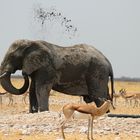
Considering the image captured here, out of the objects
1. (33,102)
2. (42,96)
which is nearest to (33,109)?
(33,102)

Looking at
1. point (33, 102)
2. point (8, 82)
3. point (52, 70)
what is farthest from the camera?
point (33, 102)

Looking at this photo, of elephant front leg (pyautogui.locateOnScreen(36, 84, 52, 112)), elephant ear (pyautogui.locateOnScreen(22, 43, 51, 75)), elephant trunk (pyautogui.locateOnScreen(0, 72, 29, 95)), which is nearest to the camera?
elephant front leg (pyautogui.locateOnScreen(36, 84, 52, 112))

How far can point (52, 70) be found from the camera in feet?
77.8

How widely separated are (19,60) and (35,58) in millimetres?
702

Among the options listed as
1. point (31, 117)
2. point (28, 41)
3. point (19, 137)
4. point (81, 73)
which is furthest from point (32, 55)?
point (19, 137)

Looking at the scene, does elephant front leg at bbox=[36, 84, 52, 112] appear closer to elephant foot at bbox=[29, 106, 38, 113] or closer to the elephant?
the elephant

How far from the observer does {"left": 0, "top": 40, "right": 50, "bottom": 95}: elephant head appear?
23.6m

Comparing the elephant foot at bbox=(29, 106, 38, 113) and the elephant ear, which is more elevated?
the elephant ear

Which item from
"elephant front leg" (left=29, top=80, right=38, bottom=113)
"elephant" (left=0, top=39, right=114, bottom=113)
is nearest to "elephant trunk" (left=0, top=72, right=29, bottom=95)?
"elephant" (left=0, top=39, right=114, bottom=113)

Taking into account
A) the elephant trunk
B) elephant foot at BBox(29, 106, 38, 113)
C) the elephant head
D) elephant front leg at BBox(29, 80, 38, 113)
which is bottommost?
elephant foot at BBox(29, 106, 38, 113)

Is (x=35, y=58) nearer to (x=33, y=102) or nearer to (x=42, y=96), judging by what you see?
(x=42, y=96)

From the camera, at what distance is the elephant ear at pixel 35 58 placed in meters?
23.5

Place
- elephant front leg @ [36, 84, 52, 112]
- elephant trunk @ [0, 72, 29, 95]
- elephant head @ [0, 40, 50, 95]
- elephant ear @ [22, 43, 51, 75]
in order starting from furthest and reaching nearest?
elephant trunk @ [0, 72, 29, 95] < elephant head @ [0, 40, 50, 95] < elephant ear @ [22, 43, 51, 75] < elephant front leg @ [36, 84, 52, 112]

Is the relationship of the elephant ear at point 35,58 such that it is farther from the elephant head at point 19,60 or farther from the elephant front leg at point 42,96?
the elephant front leg at point 42,96
